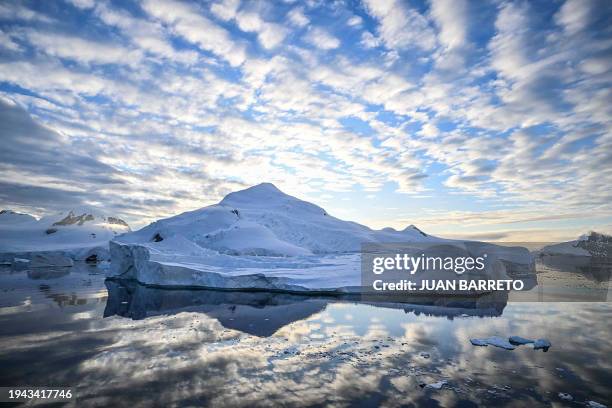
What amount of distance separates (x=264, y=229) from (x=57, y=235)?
158 ft

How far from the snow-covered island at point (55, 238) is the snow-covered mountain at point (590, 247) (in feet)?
250

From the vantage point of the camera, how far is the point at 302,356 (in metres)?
7.76

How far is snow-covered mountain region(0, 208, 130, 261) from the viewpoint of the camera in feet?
178

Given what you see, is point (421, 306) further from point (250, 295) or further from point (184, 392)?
point (184, 392)

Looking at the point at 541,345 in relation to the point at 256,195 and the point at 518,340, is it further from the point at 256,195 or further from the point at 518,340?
the point at 256,195

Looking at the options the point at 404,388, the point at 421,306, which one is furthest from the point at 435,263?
the point at 404,388

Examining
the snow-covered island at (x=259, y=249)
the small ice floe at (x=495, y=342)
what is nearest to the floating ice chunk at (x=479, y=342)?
the small ice floe at (x=495, y=342)

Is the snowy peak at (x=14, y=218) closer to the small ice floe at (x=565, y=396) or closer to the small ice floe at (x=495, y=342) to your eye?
the small ice floe at (x=495, y=342)

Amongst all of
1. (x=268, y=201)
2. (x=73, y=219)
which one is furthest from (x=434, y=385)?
(x=73, y=219)

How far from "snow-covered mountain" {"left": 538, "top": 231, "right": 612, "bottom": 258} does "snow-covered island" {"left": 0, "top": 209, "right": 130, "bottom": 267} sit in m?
76.3

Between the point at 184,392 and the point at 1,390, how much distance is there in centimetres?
296

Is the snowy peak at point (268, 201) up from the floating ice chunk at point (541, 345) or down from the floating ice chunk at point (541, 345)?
up

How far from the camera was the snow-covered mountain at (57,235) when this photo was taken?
54.2m

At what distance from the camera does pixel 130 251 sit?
24062 mm
